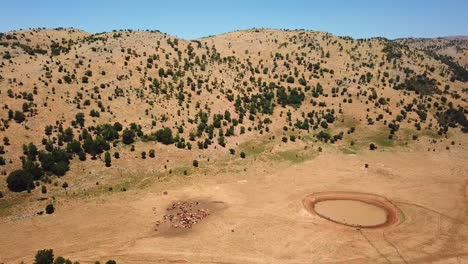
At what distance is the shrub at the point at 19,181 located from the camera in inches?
2078

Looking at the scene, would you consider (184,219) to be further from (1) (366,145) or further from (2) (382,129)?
(2) (382,129)

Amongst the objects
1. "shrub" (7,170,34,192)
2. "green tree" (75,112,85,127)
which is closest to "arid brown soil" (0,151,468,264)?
"shrub" (7,170,34,192)

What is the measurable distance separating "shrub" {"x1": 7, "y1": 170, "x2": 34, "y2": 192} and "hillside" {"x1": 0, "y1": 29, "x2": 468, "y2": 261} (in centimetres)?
14

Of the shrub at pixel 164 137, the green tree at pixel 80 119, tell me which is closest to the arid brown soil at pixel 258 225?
the shrub at pixel 164 137

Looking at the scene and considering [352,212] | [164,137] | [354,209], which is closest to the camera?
[352,212]

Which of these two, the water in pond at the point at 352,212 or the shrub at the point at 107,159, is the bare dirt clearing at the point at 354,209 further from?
the shrub at the point at 107,159

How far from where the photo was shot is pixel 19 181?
5294cm

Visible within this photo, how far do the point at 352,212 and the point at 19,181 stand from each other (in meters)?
45.4

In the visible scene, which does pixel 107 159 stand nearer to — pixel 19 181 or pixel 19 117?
pixel 19 181

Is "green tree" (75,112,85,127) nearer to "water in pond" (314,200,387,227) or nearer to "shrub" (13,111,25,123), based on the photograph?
"shrub" (13,111,25,123)

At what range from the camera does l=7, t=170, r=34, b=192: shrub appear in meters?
52.8

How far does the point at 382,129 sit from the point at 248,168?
3878 centimetres

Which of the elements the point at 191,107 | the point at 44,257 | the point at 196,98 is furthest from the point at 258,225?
the point at 196,98

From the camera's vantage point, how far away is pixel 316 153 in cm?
7550
